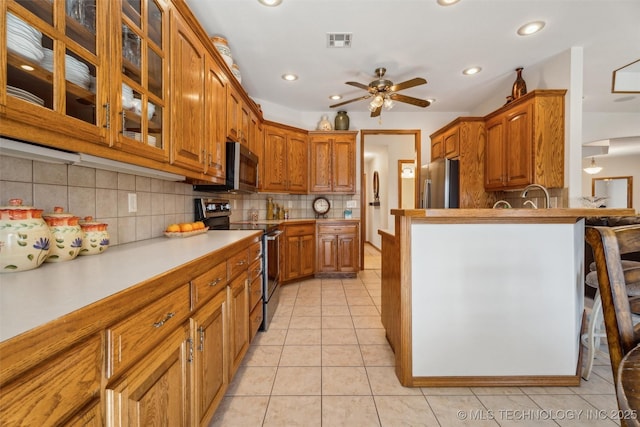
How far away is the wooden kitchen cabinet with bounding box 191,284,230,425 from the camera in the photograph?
107 centimetres

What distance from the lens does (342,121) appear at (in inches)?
163

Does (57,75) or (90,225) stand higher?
(57,75)

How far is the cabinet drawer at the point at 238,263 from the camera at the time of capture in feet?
4.91

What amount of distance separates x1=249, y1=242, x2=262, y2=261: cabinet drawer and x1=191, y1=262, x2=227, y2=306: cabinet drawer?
1.69 ft

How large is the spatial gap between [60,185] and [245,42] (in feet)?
6.79

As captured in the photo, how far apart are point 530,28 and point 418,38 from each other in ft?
3.04

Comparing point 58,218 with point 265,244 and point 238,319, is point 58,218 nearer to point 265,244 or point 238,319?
point 238,319

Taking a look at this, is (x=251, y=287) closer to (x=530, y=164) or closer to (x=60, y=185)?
(x=60, y=185)

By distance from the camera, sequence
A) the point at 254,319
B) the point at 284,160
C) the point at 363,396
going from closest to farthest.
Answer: the point at 363,396, the point at 254,319, the point at 284,160

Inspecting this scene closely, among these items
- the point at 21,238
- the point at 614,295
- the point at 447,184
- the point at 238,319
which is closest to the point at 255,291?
the point at 238,319

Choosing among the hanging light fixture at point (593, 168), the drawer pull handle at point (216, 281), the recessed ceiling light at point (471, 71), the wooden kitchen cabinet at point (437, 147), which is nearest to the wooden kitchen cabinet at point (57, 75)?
the drawer pull handle at point (216, 281)

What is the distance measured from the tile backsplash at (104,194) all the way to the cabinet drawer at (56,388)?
2.64 feet

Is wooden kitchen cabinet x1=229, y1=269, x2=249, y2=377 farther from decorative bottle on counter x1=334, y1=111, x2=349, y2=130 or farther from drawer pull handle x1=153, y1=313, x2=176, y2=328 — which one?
decorative bottle on counter x1=334, y1=111, x2=349, y2=130

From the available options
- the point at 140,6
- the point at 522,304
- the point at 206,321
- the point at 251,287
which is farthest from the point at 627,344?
the point at 140,6
